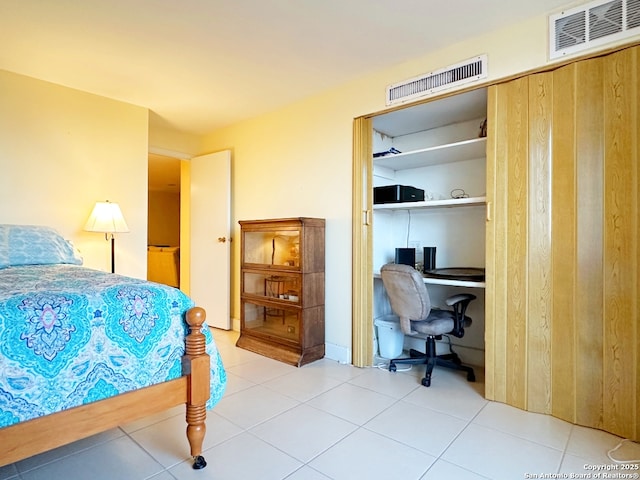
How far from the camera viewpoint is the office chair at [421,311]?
248 cm

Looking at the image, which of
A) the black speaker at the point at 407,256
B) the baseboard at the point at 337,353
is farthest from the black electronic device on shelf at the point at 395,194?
the baseboard at the point at 337,353

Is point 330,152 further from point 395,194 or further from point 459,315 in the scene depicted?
point 459,315

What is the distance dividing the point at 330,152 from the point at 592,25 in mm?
1888

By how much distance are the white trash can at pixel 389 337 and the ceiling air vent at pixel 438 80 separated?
1.80m

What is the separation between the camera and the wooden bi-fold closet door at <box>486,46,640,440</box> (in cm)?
184

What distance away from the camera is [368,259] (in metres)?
2.91

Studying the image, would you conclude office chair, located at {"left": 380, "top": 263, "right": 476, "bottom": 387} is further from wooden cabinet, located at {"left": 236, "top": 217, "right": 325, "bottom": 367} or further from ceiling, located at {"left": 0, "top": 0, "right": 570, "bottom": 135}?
ceiling, located at {"left": 0, "top": 0, "right": 570, "bottom": 135}

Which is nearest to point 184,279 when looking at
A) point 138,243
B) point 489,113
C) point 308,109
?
point 138,243

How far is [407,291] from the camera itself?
252 cm

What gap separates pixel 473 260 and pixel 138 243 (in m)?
3.17

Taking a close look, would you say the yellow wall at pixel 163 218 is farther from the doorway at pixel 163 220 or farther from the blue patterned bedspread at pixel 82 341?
the blue patterned bedspread at pixel 82 341

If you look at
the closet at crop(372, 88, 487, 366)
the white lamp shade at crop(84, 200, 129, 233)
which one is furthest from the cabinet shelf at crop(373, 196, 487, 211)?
the white lamp shade at crop(84, 200, 129, 233)

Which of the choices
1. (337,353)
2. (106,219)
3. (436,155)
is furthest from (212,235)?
(436,155)

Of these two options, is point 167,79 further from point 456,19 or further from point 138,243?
point 456,19
